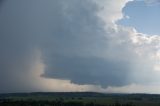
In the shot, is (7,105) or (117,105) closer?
(7,105)

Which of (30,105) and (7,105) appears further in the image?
(30,105)

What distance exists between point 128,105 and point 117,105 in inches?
217

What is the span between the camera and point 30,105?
19612cm

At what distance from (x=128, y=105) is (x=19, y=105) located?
53.2 metres

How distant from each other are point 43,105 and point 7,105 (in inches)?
1031

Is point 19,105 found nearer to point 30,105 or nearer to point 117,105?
Result: point 30,105

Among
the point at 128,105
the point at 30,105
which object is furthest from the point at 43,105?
the point at 128,105

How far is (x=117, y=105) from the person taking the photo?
652 ft

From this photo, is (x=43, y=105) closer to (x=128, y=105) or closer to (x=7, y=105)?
(x=7, y=105)

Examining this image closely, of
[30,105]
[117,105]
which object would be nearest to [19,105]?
[30,105]

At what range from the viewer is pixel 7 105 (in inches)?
6954

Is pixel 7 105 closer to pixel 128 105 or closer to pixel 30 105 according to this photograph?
pixel 30 105

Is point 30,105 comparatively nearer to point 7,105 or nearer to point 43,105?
point 43,105

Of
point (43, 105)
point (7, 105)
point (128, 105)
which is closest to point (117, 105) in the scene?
point (128, 105)
